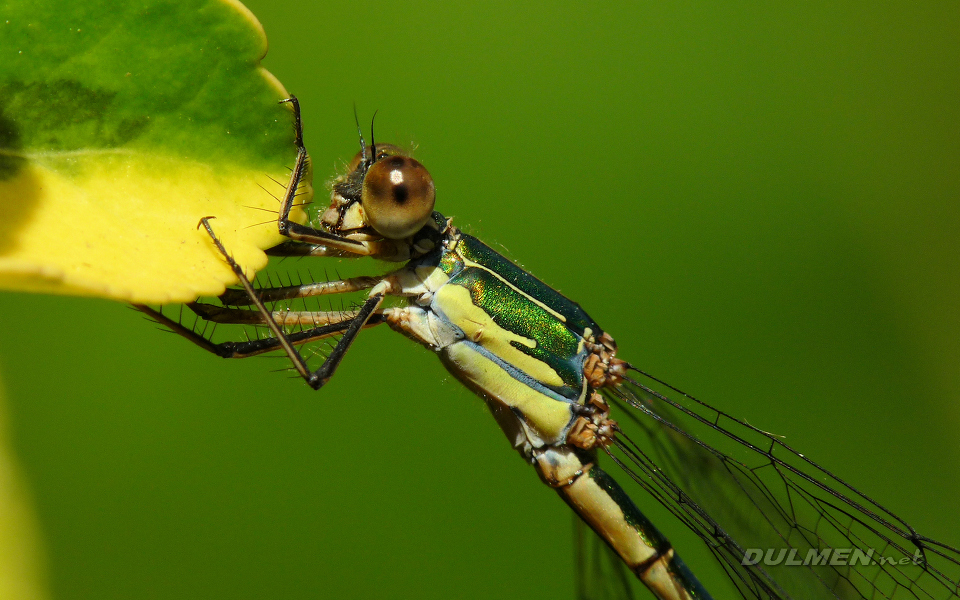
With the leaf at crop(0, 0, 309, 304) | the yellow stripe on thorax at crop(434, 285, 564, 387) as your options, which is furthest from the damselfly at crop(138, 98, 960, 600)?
the leaf at crop(0, 0, 309, 304)

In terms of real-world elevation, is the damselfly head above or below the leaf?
above

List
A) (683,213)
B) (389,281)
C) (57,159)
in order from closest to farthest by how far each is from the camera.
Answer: (57,159), (389,281), (683,213)

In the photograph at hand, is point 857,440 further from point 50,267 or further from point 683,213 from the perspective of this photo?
point 50,267

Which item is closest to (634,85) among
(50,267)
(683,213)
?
(683,213)

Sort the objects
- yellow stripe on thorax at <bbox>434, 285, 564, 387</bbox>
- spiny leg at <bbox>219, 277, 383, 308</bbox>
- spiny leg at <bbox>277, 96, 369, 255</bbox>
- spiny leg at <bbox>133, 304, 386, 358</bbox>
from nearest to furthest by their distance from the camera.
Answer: spiny leg at <bbox>277, 96, 369, 255</bbox> → spiny leg at <bbox>133, 304, 386, 358</bbox> → spiny leg at <bbox>219, 277, 383, 308</bbox> → yellow stripe on thorax at <bbox>434, 285, 564, 387</bbox>

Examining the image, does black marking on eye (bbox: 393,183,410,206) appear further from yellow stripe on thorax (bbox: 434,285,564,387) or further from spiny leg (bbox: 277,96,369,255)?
yellow stripe on thorax (bbox: 434,285,564,387)

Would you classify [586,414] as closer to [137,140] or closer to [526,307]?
[526,307]

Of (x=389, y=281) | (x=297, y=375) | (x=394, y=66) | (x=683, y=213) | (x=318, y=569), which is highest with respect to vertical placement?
(x=683, y=213)

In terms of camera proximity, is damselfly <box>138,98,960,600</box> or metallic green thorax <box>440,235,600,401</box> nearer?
damselfly <box>138,98,960,600</box>
